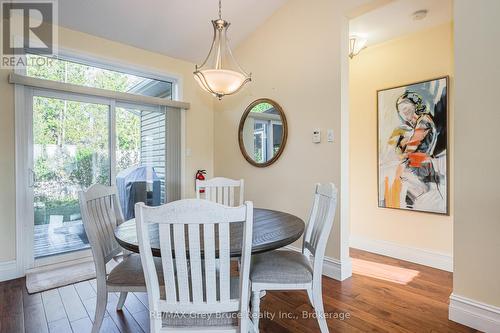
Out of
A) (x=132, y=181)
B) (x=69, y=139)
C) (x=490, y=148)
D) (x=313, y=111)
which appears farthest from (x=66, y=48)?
(x=490, y=148)

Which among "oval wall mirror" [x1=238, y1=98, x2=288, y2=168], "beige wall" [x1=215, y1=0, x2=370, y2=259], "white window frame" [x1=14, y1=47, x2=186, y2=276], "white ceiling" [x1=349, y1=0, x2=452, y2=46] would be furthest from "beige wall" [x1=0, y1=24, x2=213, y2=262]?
"white ceiling" [x1=349, y1=0, x2=452, y2=46]

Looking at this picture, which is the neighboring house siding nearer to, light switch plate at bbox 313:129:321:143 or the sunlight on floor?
light switch plate at bbox 313:129:321:143

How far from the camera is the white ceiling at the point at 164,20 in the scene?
2.77 metres

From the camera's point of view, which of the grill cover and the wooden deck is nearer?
the wooden deck

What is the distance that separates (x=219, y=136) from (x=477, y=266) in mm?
3198

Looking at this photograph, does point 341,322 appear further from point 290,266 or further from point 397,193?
point 397,193

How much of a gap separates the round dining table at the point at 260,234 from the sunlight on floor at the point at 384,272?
4.30 feet

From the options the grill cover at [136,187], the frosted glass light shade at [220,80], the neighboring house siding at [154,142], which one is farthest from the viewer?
the neighboring house siding at [154,142]

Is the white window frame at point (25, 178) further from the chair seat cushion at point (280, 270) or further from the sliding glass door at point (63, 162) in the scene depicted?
the chair seat cushion at point (280, 270)

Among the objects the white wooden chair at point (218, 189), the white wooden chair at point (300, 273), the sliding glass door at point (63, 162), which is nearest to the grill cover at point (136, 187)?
the sliding glass door at point (63, 162)

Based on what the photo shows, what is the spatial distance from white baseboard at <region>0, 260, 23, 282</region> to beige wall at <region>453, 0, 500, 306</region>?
12.5ft

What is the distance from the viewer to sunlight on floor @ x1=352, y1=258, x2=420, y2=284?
2594 millimetres

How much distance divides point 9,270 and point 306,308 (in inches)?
110

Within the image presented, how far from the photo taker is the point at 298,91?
9.78ft
